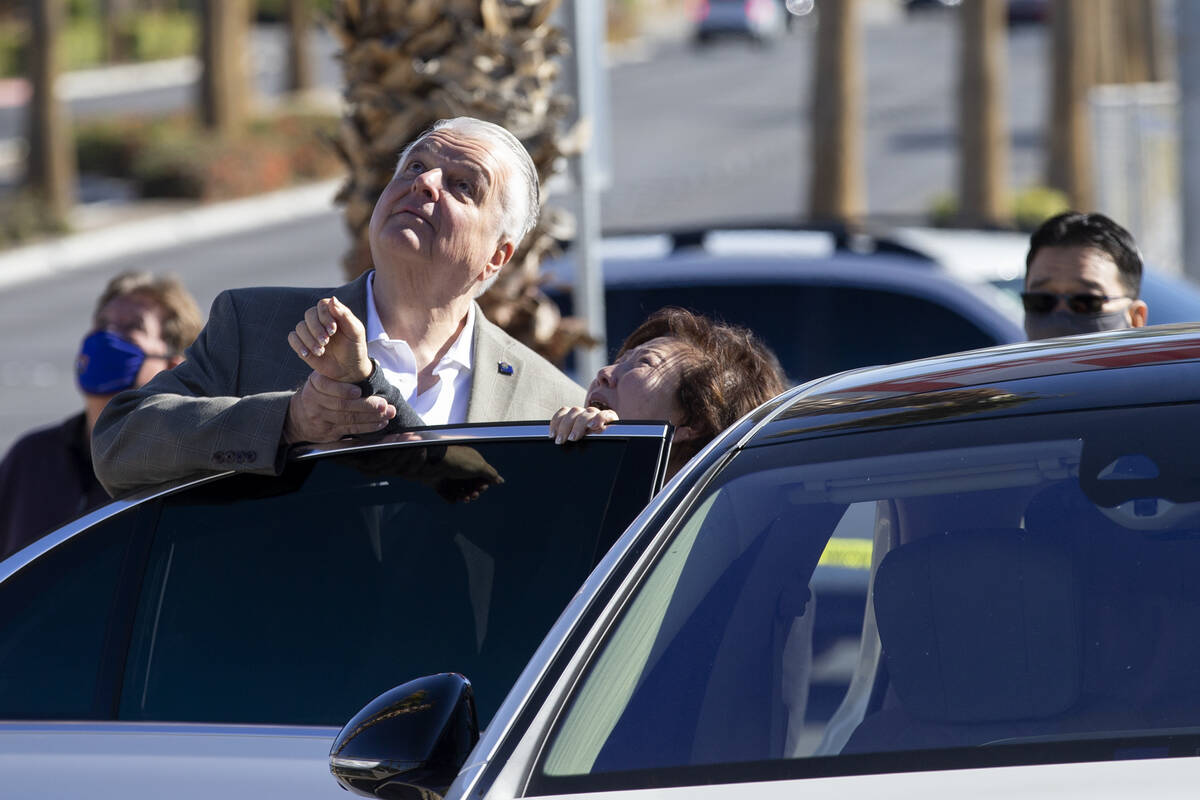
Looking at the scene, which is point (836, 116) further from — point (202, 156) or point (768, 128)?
point (768, 128)

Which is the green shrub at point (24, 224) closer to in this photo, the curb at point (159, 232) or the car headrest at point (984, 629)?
the curb at point (159, 232)

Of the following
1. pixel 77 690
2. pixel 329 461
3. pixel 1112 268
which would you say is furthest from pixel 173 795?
pixel 1112 268

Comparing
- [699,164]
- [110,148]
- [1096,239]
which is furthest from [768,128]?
[1096,239]

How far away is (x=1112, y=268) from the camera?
4.09 m

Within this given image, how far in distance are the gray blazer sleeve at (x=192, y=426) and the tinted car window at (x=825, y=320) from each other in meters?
3.45

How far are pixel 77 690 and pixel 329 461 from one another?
0.60 meters

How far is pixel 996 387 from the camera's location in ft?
8.07

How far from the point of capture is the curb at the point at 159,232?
72.1 ft

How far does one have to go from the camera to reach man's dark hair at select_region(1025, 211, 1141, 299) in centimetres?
411

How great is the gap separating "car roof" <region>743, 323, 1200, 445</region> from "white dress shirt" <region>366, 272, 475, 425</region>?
32.7 inches

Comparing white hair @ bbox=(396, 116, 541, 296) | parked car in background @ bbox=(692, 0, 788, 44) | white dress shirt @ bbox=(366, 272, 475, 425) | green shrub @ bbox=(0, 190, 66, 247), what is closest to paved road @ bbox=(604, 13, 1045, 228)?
parked car in background @ bbox=(692, 0, 788, 44)

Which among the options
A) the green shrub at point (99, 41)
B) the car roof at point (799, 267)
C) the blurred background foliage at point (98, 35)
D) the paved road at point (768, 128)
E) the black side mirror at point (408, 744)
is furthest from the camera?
the blurred background foliage at point (98, 35)

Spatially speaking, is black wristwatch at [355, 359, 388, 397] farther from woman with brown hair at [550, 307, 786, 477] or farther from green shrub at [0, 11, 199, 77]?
green shrub at [0, 11, 199, 77]

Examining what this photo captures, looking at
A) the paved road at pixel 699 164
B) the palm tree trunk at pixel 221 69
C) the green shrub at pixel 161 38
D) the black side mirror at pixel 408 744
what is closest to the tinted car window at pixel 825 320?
the black side mirror at pixel 408 744
